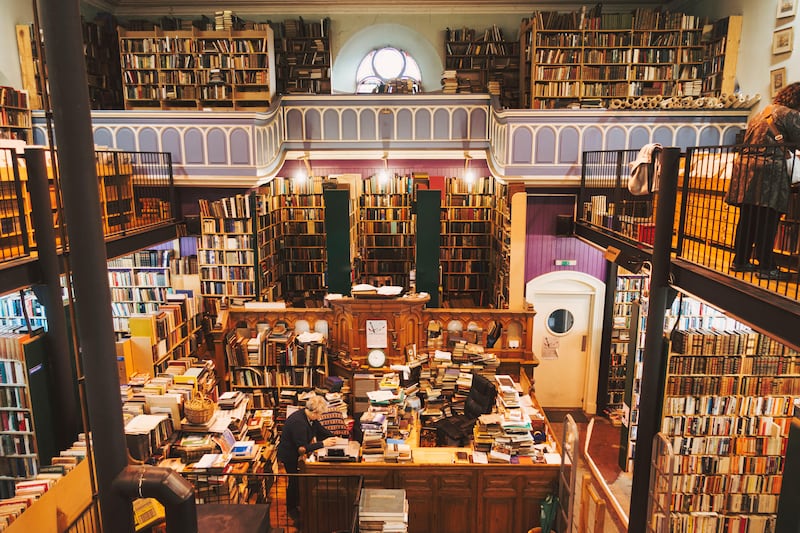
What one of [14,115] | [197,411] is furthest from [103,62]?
[197,411]

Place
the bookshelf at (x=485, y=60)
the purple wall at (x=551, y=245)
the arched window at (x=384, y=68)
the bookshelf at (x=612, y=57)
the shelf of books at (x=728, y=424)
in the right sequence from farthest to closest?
the arched window at (x=384, y=68)
the bookshelf at (x=485, y=60)
the bookshelf at (x=612, y=57)
the purple wall at (x=551, y=245)
the shelf of books at (x=728, y=424)

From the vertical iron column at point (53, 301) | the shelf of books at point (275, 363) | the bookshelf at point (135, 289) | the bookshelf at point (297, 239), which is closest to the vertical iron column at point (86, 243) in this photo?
the vertical iron column at point (53, 301)

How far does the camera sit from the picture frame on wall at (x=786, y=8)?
7923mm

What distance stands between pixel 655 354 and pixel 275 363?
533 cm

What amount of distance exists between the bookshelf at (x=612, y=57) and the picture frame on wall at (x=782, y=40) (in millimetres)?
1819

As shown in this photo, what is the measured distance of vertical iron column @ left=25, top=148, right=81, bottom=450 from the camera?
5554mm

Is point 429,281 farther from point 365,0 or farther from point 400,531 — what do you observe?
point 365,0

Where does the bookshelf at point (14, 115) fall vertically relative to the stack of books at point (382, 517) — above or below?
above

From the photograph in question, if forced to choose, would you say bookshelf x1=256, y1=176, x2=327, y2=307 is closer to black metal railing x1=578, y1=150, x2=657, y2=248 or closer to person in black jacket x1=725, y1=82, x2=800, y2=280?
black metal railing x1=578, y1=150, x2=657, y2=248

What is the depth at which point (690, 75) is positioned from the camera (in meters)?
10.4

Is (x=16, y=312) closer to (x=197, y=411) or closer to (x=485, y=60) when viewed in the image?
(x=197, y=411)

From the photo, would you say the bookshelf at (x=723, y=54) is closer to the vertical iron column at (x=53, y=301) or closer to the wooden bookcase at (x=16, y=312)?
the vertical iron column at (x=53, y=301)

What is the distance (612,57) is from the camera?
10.6 meters

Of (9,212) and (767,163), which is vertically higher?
(767,163)
